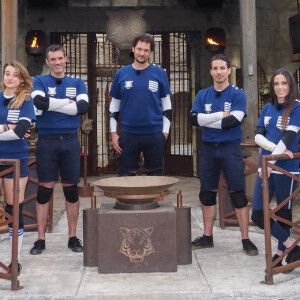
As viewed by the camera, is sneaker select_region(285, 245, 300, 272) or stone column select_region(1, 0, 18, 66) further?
stone column select_region(1, 0, 18, 66)

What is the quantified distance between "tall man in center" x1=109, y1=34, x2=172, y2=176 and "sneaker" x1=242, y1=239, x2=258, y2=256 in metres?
1.03

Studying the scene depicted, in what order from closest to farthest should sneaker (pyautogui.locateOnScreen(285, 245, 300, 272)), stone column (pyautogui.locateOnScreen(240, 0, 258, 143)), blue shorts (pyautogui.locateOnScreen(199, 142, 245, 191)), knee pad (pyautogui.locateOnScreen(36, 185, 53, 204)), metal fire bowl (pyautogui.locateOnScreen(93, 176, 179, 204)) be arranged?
metal fire bowl (pyautogui.locateOnScreen(93, 176, 179, 204)) → sneaker (pyautogui.locateOnScreen(285, 245, 300, 272)) → blue shorts (pyautogui.locateOnScreen(199, 142, 245, 191)) → knee pad (pyautogui.locateOnScreen(36, 185, 53, 204)) → stone column (pyautogui.locateOnScreen(240, 0, 258, 143))

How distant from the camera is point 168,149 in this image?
39.8 feet

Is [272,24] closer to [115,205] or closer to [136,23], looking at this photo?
[136,23]

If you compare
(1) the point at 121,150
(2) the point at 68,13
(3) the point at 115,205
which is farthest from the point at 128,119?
(2) the point at 68,13

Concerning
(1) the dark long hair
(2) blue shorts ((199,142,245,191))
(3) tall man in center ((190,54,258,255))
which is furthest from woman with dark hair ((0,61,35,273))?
(1) the dark long hair

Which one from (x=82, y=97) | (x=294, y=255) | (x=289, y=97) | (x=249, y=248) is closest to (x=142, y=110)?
(x=82, y=97)

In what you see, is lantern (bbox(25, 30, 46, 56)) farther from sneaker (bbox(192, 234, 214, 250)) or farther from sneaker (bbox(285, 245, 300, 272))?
sneaker (bbox(285, 245, 300, 272))

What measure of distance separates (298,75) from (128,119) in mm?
8656

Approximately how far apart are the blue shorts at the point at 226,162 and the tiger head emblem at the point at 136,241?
40.0 inches

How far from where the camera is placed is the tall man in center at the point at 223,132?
4.53 meters

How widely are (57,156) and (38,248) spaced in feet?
2.86

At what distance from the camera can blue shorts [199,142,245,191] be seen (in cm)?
462

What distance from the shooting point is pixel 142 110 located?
4.69 meters
